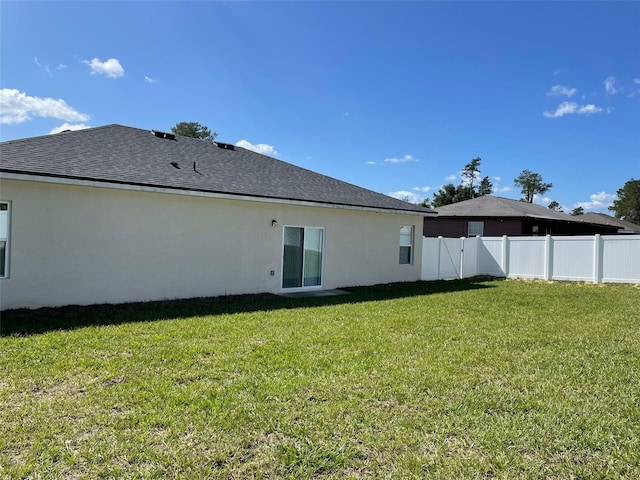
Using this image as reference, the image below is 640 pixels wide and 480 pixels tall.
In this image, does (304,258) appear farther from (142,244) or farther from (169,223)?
(142,244)

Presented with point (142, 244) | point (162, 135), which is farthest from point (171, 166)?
point (162, 135)

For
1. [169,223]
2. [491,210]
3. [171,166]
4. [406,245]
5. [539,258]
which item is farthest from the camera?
[491,210]

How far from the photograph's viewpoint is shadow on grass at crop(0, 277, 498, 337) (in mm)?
7023

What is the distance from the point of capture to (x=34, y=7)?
998 cm

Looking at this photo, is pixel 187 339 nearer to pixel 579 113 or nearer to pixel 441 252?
pixel 441 252

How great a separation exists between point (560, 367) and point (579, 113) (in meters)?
22.1

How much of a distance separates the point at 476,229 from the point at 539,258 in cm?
956

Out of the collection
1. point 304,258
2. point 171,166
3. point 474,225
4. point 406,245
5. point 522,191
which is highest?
point 522,191

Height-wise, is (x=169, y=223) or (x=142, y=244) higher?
(x=169, y=223)

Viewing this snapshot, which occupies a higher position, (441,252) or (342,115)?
(342,115)

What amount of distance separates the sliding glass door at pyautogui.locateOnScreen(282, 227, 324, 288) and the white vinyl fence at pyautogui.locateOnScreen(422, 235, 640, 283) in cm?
593

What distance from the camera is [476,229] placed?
2628 centimetres

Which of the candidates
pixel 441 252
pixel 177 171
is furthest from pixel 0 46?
pixel 441 252

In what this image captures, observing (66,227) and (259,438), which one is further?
(66,227)
